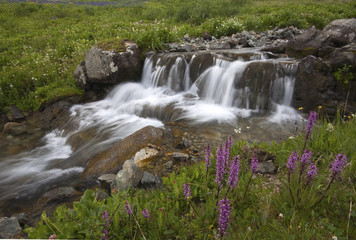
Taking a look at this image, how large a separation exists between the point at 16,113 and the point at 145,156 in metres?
7.28

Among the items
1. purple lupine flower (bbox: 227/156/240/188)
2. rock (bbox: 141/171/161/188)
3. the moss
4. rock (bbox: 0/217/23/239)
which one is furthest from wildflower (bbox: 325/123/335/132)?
the moss

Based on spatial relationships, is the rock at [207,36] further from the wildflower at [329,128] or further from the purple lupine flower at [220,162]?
the purple lupine flower at [220,162]

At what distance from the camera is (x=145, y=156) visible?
4930mm

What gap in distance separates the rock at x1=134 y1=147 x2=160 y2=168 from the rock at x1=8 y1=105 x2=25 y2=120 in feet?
22.7

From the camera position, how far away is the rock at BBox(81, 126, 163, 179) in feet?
16.8

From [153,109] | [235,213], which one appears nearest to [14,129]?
[153,109]

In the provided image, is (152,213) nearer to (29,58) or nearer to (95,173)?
(95,173)

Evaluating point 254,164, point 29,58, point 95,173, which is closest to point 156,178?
point 95,173

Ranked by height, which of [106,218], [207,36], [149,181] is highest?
[207,36]

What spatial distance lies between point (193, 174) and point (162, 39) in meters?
9.16

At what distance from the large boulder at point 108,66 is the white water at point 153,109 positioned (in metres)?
0.45

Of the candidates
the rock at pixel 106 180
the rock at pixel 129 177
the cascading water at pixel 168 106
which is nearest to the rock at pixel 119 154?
the rock at pixel 106 180

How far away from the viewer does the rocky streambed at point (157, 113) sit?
4.99 m

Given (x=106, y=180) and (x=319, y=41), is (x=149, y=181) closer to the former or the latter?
(x=106, y=180)
